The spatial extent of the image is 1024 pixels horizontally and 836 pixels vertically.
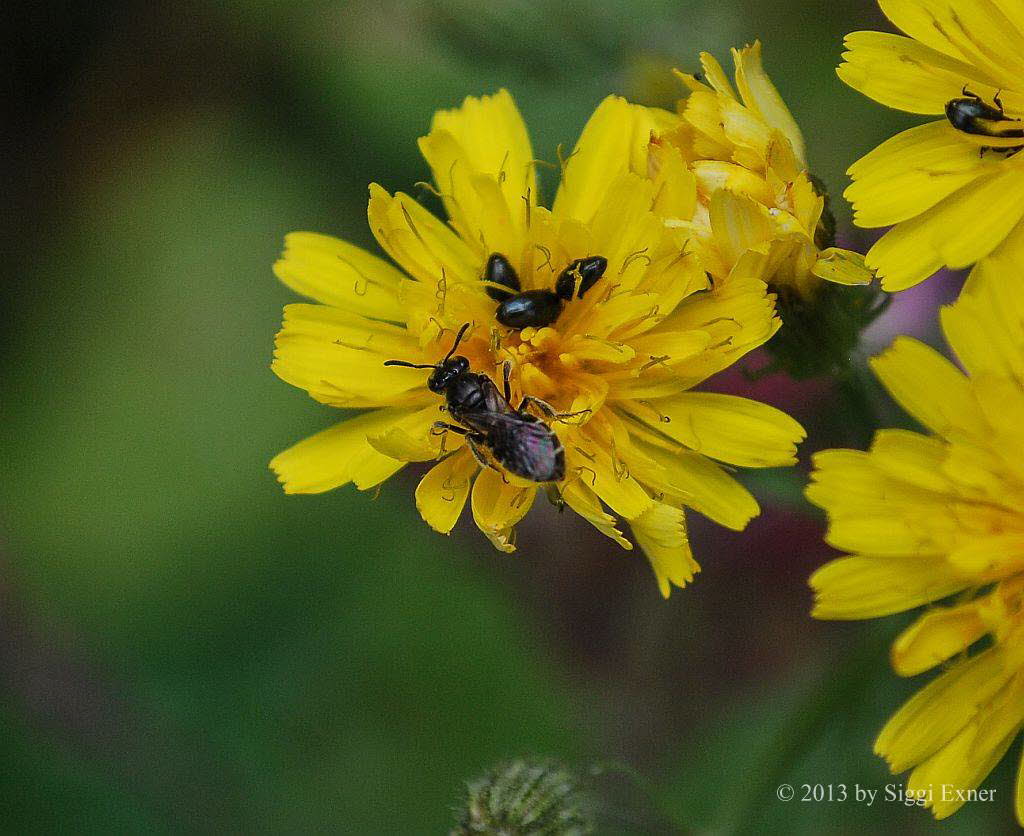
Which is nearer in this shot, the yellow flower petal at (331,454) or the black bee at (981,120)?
the black bee at (981,120)

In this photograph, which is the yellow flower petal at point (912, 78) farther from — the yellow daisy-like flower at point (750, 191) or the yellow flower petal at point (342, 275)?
the yellow flower petal at point (342, 275)

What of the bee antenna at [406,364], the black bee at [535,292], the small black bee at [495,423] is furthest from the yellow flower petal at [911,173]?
the bee antenna at [406,364]

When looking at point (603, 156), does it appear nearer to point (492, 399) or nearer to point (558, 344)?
point (558, 344)

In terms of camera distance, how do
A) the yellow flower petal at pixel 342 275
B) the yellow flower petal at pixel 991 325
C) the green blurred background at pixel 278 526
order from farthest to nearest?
1. the green blurred background at pixel 278 526
2. the yellow flower petal at pixel 342 275
3. the yellow flower petal at pixel 991 325

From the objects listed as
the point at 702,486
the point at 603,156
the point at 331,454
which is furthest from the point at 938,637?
the point at 331,454

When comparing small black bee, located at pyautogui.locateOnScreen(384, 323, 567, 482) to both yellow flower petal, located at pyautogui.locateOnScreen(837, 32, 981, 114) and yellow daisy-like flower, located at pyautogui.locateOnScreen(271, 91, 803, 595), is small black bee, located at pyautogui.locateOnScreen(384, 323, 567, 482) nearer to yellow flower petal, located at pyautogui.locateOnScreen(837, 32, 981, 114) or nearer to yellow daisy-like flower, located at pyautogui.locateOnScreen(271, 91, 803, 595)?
yellow daisy-like flower, located at pyautogui.locateOnScreen(271, 91, 803, 595)

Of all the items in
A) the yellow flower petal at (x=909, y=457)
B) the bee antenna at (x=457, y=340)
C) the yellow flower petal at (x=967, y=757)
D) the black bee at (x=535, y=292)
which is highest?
the black bee at (x=535, y=292)

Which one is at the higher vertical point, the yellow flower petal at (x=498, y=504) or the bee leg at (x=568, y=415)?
the bee leg at (x=568, y=415)

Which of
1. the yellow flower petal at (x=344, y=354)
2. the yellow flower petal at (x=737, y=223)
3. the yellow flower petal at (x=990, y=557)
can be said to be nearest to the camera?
the yellow flower petal at (x=990, y=557)
